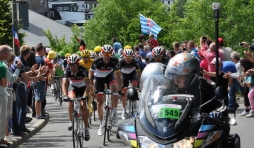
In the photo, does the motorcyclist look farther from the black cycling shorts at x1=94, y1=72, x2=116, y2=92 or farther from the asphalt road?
the black cycling shorts at x1=94, y1=72, x2=116, y2=92

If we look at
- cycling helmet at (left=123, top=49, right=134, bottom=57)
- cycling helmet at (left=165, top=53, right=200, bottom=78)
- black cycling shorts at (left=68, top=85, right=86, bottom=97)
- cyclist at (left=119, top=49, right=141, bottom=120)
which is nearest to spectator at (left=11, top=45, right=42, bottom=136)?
black cycling shorts at (left=68, top=85, right=86, bottom=97)

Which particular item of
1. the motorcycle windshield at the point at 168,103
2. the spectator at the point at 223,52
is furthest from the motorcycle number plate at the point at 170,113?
the spectator at the point at 223,52

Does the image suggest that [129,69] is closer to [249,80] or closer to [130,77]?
[130,77]

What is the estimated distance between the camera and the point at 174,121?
26.4 ft

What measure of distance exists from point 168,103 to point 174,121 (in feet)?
1.03

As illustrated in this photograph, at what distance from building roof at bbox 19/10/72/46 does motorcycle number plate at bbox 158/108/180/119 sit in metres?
86.4

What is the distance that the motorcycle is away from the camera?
794cm

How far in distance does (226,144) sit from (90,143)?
205 inches

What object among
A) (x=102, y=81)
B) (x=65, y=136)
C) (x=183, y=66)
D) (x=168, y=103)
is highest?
(x=183, y=66)

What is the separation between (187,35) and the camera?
63062 millimetres

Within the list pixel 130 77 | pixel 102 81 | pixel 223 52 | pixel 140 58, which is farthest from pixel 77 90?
pixel 140 58

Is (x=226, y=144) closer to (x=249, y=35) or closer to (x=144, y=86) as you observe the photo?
(x=144, y=86)

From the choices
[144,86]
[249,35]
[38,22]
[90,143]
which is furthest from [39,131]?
[38,22]

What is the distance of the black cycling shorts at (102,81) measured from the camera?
596 inches
